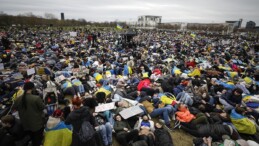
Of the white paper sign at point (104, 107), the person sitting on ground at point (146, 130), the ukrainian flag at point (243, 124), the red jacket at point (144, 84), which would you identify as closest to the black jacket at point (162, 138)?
the person sitting on ground at point (146, 130)

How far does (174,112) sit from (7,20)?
54698 mm

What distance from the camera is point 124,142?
13.0 feet

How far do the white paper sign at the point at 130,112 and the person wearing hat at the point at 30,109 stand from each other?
2268mm

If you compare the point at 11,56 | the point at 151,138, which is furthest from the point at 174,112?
the point at 11,56

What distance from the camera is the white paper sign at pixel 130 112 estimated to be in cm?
471

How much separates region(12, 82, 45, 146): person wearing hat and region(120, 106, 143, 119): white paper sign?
7.44 ft

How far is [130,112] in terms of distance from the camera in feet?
15.9

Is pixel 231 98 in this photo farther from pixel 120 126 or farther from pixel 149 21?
pixel 149 21

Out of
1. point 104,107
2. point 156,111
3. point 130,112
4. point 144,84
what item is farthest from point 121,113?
point 144,84

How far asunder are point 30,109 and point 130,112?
2.76m

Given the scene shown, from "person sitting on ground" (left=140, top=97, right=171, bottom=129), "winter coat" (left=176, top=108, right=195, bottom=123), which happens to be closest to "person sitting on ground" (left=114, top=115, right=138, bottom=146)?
"person sitting on ground" (left=140, top=97, right=171, bottom=129)

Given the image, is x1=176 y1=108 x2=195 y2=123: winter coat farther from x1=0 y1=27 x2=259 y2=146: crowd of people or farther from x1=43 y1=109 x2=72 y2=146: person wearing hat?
x1=43 y1=109 x2=72 y2=146: person wearing hat

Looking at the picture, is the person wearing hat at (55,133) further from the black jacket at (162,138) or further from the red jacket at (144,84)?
the red jacket at (144,84)

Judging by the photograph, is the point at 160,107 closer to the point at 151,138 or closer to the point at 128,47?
the point at 151,138
